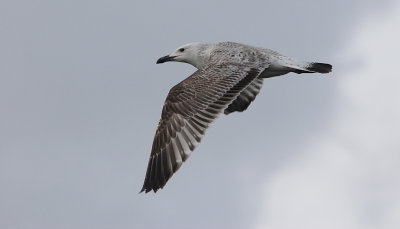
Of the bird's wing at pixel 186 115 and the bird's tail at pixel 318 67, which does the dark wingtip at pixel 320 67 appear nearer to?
the bird's tail at pixel 318 67

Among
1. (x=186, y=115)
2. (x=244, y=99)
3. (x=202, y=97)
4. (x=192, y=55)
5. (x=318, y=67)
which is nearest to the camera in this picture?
(x=186, y=115)

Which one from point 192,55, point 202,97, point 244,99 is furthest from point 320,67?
point 202,97

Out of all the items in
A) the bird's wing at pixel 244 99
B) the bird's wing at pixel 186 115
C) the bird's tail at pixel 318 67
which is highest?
the bird's tail at pixel 318 67

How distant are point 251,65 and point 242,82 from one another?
2.87 ft

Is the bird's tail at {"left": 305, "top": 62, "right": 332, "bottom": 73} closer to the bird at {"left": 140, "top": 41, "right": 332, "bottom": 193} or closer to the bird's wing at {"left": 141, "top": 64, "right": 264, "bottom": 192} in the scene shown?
the bird at {"left": 140, "top": 41, "right": 332, "bottom": 193}

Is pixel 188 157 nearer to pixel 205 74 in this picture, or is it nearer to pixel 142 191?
pixel 142 191

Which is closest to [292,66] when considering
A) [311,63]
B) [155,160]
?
[311,63]

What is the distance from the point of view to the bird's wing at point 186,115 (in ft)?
60.0

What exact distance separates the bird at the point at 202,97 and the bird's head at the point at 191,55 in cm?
56

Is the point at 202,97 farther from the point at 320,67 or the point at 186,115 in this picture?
the point at 320,67

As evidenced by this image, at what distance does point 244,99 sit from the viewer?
21891 mm

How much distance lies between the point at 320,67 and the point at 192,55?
10.0 feet

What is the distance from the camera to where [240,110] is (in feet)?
71.5

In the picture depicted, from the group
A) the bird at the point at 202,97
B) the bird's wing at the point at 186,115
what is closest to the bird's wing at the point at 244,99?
the bird at the point at 202,97
